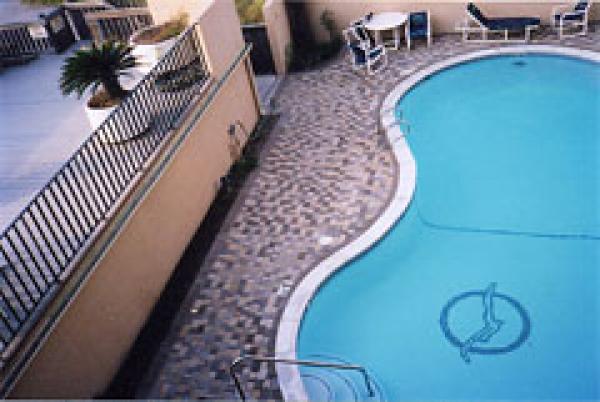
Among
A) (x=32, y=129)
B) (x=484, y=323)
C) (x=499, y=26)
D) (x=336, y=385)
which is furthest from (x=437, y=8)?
(x=336, y=385)

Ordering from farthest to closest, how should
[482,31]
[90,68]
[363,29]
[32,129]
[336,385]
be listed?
1. [363,29]
2. [482,31]
3. [32,129]
4. [90,68]
5. [336,385]

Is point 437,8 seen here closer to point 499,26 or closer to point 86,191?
point 499,26

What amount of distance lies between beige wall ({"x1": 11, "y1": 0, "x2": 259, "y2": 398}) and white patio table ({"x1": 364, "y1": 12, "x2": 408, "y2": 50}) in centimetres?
415

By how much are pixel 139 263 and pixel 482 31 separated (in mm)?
10110

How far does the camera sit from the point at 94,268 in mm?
7645

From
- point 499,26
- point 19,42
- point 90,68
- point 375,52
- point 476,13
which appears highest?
point 90,68

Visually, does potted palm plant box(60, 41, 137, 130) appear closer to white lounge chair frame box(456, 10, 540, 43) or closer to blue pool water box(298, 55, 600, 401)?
blue pool water box(298, 55, 600, 401)

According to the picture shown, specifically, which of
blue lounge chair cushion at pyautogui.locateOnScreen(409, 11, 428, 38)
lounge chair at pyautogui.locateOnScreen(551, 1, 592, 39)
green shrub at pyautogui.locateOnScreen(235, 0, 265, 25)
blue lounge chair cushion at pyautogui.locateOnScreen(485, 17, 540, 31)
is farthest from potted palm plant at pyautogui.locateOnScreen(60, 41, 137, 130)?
lounge chair at pyautogui.locateOnScreen(551, 1, 592, 39)

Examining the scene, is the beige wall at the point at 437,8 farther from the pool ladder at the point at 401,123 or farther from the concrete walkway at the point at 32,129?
the concrete walkway at the point at 32,129

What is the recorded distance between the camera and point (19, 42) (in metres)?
15.0

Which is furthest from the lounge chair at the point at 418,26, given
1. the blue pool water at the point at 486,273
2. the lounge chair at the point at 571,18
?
the lounge chair at the point at 571,18

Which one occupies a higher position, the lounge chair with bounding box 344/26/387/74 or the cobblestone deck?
the lounge chair with bounding box 344/26/387/74

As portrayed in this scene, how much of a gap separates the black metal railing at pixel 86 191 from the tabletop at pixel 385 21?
18.0 ft

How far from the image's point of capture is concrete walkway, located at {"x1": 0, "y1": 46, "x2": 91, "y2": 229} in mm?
9727
